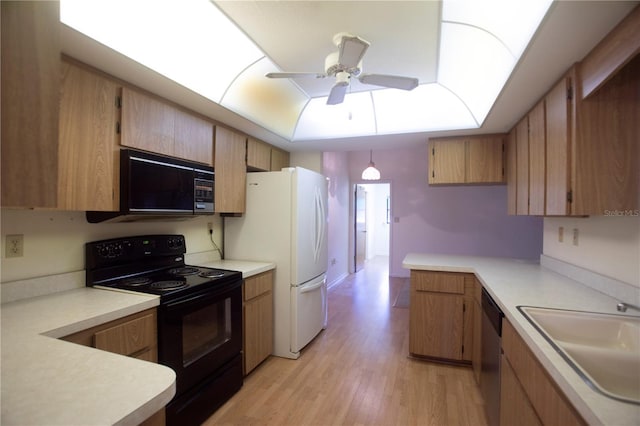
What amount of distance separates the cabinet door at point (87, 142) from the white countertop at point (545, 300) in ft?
7.05

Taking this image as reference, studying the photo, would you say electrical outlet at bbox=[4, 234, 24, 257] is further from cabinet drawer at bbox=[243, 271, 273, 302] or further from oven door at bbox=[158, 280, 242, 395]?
cabinet drawer at bbox=[243, 271, 273, 302]

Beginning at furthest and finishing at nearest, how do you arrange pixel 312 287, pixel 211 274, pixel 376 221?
pixel 376 221 < pixel 312 287 < pixel 211 274

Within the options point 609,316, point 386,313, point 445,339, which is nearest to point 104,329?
point 609,316

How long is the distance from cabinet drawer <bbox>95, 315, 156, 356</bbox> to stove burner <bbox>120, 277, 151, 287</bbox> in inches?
13.9

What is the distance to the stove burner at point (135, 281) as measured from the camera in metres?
1.81

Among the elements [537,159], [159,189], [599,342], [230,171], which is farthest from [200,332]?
[537,159]

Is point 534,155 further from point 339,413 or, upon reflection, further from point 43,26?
point 43,26

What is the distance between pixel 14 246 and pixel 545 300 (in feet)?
9.07

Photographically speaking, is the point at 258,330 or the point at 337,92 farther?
the point at 258,330

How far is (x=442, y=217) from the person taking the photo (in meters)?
5.58

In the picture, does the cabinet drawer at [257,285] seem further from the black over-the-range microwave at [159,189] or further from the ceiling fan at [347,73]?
the ceiling fan at [347,73]

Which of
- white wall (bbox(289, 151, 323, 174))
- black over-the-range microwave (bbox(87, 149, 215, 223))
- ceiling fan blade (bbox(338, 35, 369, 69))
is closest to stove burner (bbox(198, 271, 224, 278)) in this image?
black over-the-range microwave (bbox(87, 149, 215, 223))

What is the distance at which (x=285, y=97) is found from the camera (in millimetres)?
2816

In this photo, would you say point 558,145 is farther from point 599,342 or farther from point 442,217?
point 442,217
